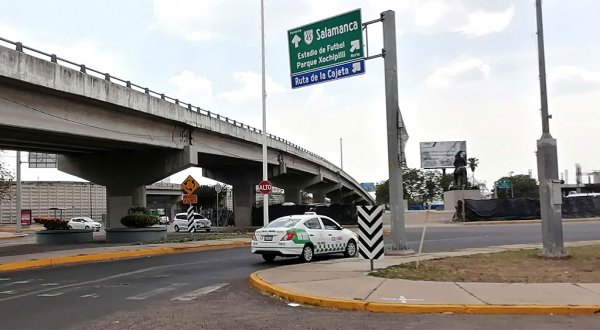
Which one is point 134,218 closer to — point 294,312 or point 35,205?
point 294,312

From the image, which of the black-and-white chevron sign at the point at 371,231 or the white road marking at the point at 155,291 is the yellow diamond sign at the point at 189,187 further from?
the black-and-white chevron sign at the point at 371,231

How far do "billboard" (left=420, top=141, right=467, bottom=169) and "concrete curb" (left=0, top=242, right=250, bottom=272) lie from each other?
180 ft

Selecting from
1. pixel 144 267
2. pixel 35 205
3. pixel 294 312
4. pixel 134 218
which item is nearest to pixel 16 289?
pixel 144 267

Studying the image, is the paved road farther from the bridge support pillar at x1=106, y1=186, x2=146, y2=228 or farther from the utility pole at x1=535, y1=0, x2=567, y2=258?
the bridge support pillar at x1=106, y1=186, x2=146, y2=228

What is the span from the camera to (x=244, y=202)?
2084 inches

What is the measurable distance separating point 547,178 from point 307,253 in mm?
7327

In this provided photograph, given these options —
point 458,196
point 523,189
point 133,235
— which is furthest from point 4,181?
point 523,189

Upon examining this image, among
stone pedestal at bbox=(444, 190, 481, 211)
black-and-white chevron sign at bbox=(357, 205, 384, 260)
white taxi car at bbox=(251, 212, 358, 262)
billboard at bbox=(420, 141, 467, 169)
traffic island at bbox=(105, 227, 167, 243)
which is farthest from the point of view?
billboard at bbox=(420, 141, 467, 169)

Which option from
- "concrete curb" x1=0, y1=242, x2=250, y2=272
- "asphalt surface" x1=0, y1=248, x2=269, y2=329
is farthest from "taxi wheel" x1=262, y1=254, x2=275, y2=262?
"concrete curb" x1=0, y1=242, x2=250, y2=272

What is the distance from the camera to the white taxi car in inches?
668

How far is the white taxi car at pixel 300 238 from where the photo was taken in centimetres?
1697

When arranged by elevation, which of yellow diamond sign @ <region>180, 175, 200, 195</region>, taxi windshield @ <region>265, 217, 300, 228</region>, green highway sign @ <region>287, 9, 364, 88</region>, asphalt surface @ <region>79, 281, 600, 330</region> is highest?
green highway sign @ <region>287, 9, 364, 88</region>

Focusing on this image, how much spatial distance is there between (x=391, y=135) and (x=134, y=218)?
628 inches

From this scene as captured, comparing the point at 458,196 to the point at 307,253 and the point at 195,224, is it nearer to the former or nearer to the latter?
the point at 195,224
